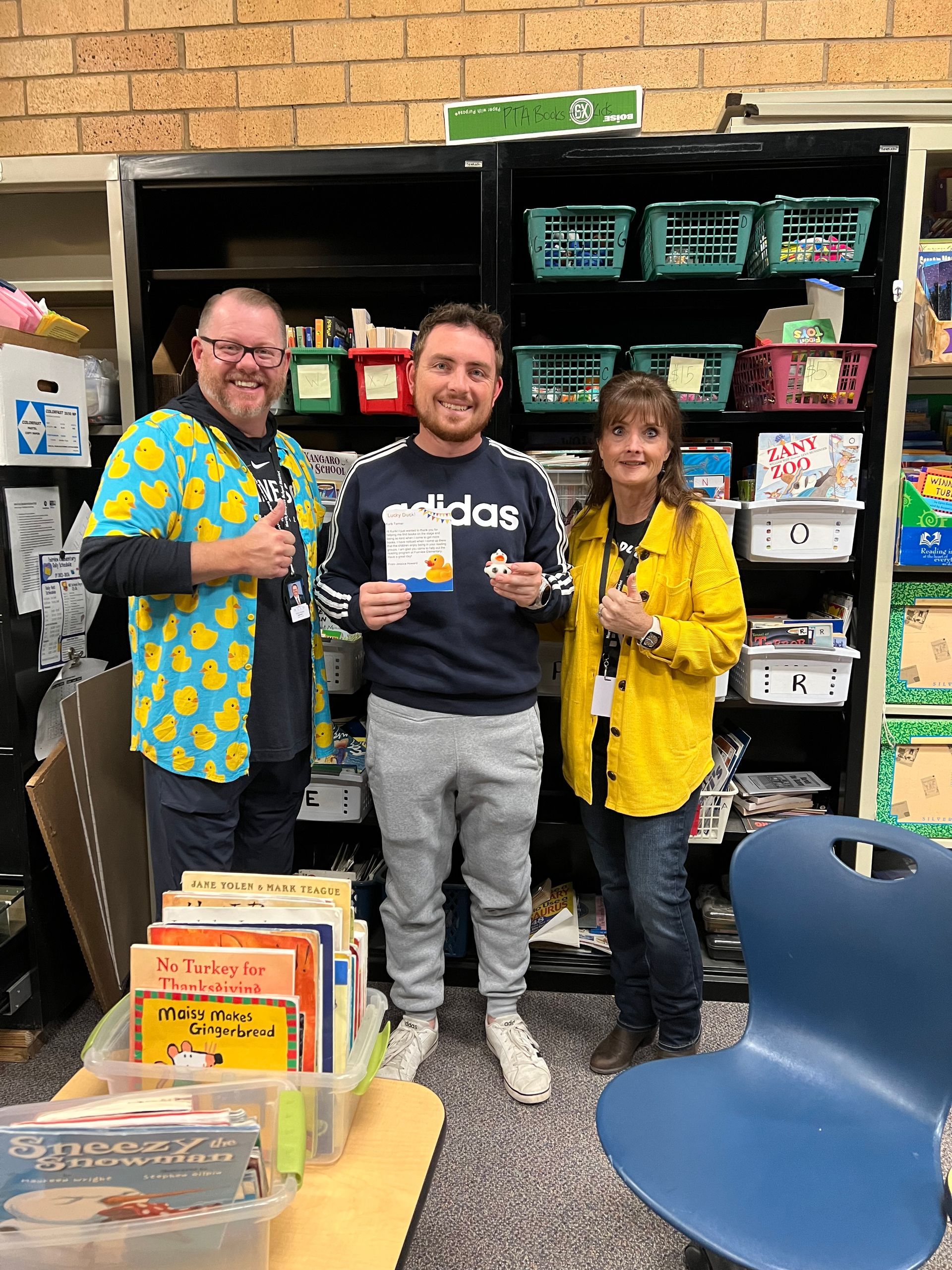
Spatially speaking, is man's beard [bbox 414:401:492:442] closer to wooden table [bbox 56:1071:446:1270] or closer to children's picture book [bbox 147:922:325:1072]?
children's picture book [bbox 147:922:325:1072]

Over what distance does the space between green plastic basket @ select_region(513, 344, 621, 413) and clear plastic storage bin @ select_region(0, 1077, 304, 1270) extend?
193cm

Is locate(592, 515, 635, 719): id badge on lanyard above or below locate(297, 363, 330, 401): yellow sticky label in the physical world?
below

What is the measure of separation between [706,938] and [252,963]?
6.79 feet

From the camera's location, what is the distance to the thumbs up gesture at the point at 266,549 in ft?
5.91

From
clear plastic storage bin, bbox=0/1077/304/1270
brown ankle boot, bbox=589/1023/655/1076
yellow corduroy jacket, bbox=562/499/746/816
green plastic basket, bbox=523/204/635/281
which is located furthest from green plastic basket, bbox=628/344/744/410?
clear plastic storage bin, bbox=0/1077/304/1270

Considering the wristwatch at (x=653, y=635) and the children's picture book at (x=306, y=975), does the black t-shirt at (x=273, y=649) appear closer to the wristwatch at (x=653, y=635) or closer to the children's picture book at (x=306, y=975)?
the wristwatch at (x=653, y=635)

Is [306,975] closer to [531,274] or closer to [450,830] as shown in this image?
[450,830]

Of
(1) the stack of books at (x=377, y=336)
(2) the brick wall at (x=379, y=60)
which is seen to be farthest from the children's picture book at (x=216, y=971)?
(2) the brick wall at (x=379, y=60)

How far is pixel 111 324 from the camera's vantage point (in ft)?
9.79

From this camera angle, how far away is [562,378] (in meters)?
2.39

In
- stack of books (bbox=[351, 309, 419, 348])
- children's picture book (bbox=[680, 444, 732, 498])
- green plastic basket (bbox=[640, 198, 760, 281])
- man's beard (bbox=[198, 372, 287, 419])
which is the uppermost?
green plastic basket (bbox=[640, 198, 760, 281])

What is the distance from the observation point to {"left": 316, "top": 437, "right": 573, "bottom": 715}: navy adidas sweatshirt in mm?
2014

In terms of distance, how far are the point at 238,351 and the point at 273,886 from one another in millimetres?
1233

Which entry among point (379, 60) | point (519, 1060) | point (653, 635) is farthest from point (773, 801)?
point (379, 60)
